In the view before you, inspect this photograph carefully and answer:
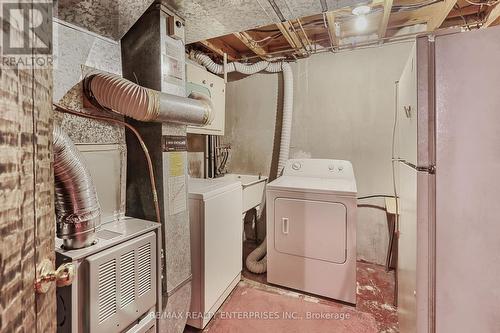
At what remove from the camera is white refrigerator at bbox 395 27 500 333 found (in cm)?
103

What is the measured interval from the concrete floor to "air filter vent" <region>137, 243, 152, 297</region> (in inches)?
32.6

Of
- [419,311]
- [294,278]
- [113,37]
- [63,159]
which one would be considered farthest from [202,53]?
[419,311]

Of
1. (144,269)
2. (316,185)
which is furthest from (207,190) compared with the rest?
(316,185)

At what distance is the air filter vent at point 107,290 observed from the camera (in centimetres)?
114

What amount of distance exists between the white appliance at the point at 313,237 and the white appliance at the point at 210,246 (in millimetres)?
470

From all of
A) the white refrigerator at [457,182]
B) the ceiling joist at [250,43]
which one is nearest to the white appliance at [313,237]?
the white refrigerator at [457,182]

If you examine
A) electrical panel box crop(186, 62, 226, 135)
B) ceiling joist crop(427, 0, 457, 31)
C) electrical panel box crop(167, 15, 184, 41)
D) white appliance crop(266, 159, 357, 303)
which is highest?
ceiling joist crop(427, 0, 457, 31)

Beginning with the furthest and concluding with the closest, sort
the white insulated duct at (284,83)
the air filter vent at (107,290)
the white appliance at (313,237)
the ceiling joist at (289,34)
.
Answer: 1. the white insulated duct at (284,83)
2. the ceiling joist at (289,34)
3. the white appliance at (313,237)
4. the air filter vent at (107,290)

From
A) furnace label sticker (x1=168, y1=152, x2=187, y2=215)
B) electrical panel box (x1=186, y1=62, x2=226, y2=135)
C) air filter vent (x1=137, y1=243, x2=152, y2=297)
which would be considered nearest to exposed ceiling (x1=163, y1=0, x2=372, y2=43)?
electrical panel box (x1=186, y1=62, x2=226, y2=135)

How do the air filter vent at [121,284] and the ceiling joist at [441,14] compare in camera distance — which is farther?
the ceiling joist at [441,14]

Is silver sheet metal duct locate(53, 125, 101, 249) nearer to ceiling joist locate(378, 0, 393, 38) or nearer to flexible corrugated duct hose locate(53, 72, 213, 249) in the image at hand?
flexible corrugated duct hose locate(53, 72, 213, 249)

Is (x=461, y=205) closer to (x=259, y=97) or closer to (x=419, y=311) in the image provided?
(x=419, y=311)

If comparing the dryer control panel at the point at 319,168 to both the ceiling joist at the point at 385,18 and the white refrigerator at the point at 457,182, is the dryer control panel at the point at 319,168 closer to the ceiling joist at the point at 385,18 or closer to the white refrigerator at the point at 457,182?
the ceiling joist at the point at 385,18

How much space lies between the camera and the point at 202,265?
191 cm
